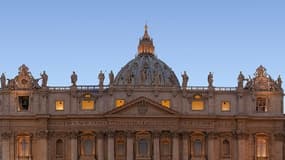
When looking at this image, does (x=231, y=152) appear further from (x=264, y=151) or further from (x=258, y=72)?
(x=258, y=72)

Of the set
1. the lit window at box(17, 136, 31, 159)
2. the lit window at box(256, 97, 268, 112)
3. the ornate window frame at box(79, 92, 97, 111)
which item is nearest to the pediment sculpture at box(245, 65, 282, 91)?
the lit window at box(256, 97, 268, 112)

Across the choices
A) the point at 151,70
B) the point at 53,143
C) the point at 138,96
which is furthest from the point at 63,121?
the point at 151,70

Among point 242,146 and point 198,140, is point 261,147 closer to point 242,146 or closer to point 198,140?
point 242,146

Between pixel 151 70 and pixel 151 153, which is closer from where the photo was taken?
pixel 151 153

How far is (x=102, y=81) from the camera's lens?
101m

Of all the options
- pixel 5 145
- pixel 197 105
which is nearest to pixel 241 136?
pixel 197 105

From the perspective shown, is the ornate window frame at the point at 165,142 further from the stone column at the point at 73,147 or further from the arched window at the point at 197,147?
the stone column at the point at 73,147

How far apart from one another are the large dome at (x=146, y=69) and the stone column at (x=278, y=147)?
81.7 ft

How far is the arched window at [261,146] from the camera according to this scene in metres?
102

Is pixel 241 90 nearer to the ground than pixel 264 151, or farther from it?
farther from it

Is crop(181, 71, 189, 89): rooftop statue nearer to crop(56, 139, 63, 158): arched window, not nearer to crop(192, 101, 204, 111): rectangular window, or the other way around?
crop(192, 101, 204, 111): rectangular window

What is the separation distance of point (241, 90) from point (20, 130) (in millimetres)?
29631

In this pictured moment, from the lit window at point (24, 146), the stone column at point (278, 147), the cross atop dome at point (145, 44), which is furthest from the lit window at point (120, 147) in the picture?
the cross atop dome at point (145, 44)

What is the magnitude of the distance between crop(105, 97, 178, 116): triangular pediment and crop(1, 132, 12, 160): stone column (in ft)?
44.4
